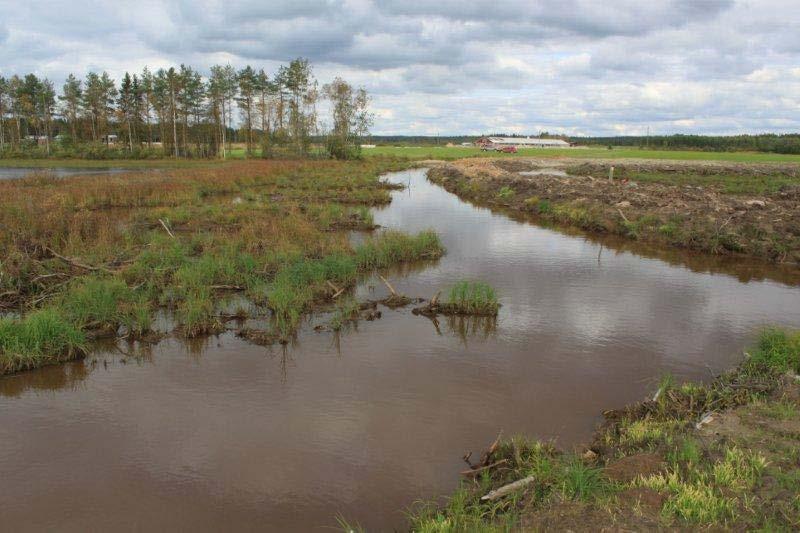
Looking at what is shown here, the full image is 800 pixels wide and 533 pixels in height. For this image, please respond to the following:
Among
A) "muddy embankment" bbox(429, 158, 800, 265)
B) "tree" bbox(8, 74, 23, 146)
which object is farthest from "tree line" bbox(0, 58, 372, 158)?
"muddy embankment" bbox(429, 158, 800, 265)

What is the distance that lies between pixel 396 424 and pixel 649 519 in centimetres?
334

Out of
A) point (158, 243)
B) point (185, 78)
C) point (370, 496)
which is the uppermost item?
point (185, 78)

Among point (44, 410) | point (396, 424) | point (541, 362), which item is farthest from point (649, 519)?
point (44, 410)

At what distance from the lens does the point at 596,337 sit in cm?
980

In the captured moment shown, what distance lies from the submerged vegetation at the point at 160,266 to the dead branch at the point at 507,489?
5.71 m

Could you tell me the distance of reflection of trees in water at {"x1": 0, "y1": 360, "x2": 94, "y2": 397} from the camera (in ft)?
25.7

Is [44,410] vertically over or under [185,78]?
under

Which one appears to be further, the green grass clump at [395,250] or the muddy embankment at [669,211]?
the muddy embankment at [669,211]

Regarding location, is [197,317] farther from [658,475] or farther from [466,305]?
[658,475]

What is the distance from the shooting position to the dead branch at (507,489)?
4891 mm

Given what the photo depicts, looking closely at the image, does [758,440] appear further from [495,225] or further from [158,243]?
[495,225]

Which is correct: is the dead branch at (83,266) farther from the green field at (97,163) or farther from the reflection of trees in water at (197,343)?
the green field at (97,163)

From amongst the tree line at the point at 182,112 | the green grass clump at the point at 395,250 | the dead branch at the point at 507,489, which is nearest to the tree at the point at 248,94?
the tree line at the point at 182,112

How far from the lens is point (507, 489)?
4922mm
